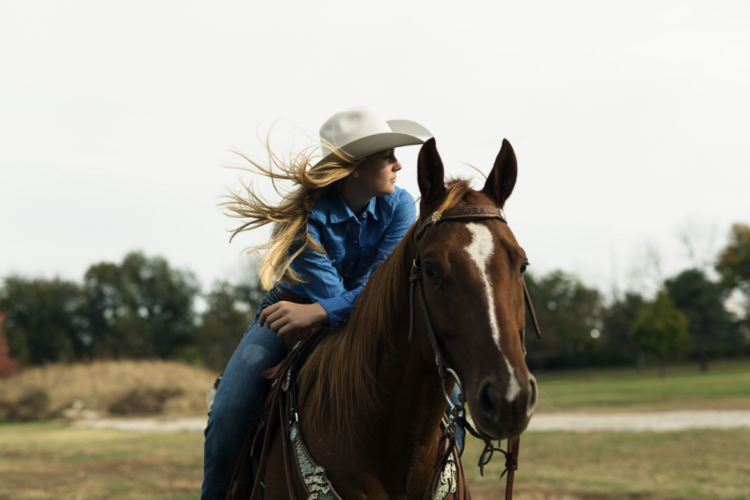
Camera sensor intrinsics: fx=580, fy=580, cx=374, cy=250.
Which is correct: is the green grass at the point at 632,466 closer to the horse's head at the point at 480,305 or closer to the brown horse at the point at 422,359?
the brown horse at the point at 422,359

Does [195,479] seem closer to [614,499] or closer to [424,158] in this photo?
[614,499]

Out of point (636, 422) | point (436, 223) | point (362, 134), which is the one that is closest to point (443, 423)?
point (436, 223)

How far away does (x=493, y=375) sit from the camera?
6.53 ft

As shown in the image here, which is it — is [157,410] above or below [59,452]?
below

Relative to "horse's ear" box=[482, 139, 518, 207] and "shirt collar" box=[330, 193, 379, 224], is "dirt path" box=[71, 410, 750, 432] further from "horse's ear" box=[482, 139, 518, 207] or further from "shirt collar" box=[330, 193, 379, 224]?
"horse's ear" box=[482, 139, 518, 207]

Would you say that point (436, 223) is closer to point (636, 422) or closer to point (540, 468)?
point (540, 468)

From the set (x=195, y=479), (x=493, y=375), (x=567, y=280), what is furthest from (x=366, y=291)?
(x=567, y=280)

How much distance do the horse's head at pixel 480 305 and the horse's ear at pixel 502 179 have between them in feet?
0.13

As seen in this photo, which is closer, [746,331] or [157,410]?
[157,410]

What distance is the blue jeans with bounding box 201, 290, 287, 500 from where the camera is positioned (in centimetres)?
Result: 336

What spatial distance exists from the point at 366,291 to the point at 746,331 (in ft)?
193

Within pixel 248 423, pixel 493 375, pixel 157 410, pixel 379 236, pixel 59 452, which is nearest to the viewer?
pixel 493 375

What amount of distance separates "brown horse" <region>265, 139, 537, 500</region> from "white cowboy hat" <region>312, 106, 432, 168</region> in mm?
821

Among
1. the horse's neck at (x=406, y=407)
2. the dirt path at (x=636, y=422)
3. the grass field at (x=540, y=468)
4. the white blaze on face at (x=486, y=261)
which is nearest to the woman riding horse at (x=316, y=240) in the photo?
the horse's neck at (x=406, y=407)
